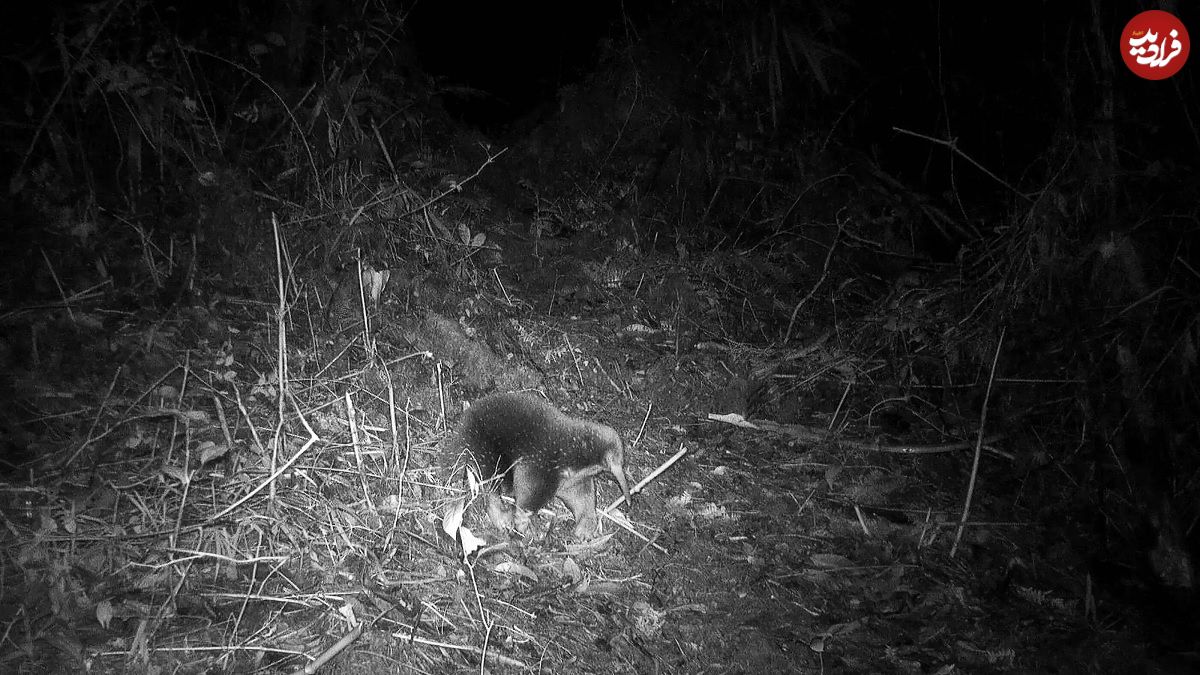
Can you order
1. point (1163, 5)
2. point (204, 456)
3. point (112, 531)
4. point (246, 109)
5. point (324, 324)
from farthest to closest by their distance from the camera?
point (246, 109), point (324, 324), point (1163, 5), point (204, 456), point (112, 531)

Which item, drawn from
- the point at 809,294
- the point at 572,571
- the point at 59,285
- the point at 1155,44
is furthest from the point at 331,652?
the point at 1155,44

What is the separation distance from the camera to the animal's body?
3.91m

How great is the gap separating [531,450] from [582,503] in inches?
17.4

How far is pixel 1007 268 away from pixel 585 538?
3298mm

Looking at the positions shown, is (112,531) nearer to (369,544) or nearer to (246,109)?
(369,544)

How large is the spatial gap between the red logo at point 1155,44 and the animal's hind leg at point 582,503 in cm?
376

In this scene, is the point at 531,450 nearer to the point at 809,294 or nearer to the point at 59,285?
the point at 59,285

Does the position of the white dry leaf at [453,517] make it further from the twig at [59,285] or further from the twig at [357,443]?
the twig at [59,285]

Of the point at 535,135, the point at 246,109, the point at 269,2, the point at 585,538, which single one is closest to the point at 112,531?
the point at 585,538

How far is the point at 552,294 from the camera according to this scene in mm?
5914

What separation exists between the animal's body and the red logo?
3492mm

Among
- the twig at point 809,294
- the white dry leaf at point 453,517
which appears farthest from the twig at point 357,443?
the twig at point 809,294

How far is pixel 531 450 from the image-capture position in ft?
12.9

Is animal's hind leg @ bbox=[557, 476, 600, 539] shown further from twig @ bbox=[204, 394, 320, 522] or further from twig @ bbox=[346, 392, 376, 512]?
twig @ bbox=[204, 394, 320, 522]
